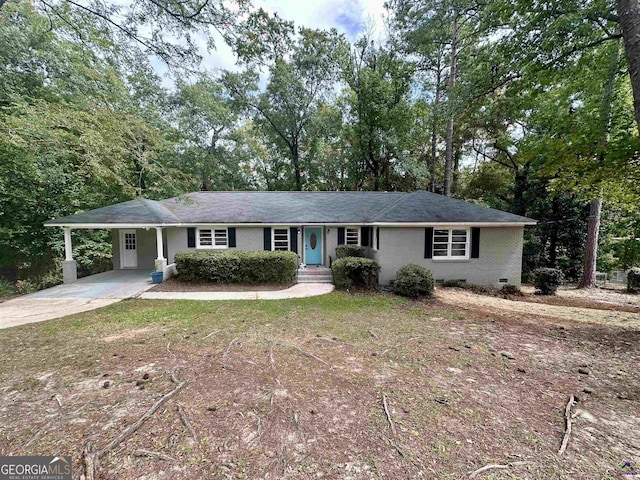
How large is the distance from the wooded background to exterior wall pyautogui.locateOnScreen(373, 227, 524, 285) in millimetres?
2450

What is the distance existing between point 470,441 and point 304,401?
6.04 feet

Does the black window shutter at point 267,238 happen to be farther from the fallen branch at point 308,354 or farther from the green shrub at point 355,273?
the fallen branch at point 308,354

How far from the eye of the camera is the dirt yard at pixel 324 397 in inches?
96.7

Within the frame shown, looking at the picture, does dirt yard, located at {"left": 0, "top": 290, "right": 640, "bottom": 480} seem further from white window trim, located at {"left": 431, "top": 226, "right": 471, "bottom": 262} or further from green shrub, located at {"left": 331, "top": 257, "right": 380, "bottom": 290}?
white window trim, located at {"left": 431, "top": 226, "right": 471, "bottom": 262}

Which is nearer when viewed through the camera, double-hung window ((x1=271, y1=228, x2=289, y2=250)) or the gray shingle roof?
the gray shingle roof

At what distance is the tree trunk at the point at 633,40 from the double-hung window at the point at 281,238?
10.9 metres

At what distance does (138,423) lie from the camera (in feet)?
9.48

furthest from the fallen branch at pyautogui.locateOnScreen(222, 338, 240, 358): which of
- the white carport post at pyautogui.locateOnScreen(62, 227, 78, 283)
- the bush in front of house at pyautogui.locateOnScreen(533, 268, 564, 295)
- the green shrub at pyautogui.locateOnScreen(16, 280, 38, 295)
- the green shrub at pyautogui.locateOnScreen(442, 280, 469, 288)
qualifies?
the green shrub at pyautogui.locateOnScreen(16, 280, 38, 295)

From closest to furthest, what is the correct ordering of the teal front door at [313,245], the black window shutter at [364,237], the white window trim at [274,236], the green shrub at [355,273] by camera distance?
the green shrub at [355,273], the white window trim at [274,236], the black window shutter at [364,237], the teal front door at [313,245]

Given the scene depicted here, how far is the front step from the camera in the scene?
1116 centimetres

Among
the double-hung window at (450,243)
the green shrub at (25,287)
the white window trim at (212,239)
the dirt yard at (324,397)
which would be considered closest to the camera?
the dirt yard at (324,397)

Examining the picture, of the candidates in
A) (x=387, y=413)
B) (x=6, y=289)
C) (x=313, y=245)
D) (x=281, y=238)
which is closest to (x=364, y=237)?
(x=313, y=245)

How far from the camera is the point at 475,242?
10945 millimetres

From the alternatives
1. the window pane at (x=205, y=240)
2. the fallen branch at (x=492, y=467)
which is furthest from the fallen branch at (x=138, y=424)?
the window pane at (x=205, y=240)
